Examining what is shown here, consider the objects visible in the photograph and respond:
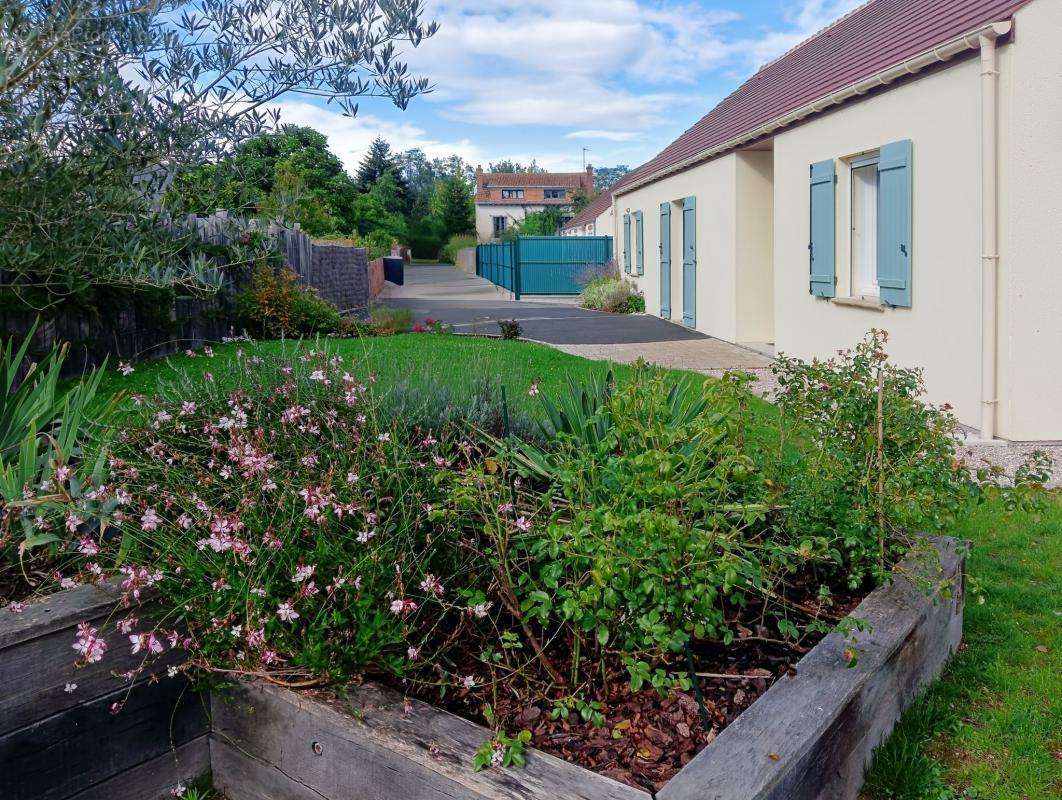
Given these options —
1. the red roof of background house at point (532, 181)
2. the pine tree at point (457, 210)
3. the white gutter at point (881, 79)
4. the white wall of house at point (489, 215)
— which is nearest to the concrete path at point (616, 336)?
the white gutter at point (881, 79)

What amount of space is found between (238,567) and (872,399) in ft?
7.77

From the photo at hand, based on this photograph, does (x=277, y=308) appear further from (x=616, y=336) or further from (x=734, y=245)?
(x=734, y=245)

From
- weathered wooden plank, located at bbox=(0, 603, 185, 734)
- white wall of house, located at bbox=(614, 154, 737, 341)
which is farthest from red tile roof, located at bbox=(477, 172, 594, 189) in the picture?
weathered wooden plank, located at bbox=(0, 603, 185, 734)

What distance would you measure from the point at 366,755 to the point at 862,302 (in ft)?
28.1

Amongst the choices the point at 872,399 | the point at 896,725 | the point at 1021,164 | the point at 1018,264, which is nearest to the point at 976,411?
the point at 1018,264

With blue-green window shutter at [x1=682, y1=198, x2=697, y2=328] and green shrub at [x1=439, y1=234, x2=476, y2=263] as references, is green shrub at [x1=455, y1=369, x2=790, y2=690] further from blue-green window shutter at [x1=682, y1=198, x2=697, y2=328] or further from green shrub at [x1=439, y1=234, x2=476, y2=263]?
green shrub at [x1=439, y1=234, x2=476, y2=263]

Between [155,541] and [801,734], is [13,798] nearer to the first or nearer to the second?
[155,541]

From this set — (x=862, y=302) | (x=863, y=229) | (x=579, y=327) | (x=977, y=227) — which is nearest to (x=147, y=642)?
(x=977, y=227)

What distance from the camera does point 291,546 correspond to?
288 centimetres

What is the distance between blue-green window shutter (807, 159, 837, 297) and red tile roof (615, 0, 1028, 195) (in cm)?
85

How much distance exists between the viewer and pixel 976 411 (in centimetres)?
795

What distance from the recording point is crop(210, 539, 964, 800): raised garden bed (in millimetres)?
2352

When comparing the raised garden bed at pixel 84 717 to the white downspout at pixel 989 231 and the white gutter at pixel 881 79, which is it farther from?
the white gutter at pixel 881 79

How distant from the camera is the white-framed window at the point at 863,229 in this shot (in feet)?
34.3
